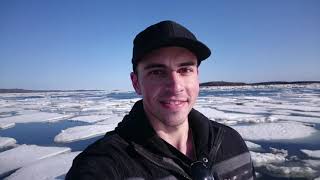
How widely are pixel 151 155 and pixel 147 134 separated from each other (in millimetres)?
113

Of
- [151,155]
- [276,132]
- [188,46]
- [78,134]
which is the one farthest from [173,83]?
[78,134]

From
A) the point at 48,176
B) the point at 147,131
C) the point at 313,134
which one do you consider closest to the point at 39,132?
the point at 48,176

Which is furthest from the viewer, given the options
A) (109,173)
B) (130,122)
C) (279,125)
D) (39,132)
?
(39,132)

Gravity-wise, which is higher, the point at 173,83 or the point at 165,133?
the point at 173,83

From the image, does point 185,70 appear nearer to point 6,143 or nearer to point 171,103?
point 171,103

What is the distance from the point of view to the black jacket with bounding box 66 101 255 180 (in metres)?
1.23

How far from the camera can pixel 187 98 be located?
157cm

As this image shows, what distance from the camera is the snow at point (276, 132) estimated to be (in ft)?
19.9

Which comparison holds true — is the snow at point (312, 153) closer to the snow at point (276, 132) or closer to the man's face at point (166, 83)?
the snow at point (276, 132)

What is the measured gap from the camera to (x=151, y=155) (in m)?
1.37

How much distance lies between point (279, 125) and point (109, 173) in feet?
22.9

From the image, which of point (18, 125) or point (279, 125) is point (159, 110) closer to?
point (279, 125)

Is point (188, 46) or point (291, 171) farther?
point (291, 171)

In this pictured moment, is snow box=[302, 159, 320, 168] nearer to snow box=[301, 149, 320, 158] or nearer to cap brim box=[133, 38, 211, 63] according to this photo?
snow box=[301, 149, 320, 158]
